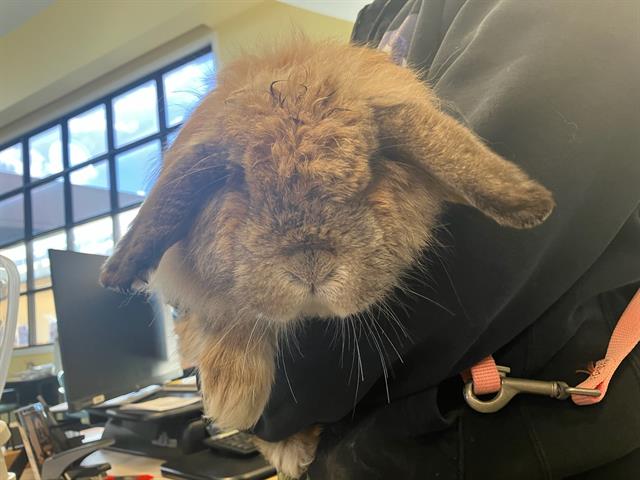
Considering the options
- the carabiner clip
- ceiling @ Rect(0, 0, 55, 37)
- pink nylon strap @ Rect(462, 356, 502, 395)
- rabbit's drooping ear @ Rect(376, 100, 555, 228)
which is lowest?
the carabiner clip

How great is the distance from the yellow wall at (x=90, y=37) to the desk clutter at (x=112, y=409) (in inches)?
127

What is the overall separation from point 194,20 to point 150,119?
1.60 meters

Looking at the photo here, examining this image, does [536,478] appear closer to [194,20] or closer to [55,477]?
[55,477]

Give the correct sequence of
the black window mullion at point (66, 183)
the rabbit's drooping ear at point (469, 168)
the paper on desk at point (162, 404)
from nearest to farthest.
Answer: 1. the rabbit's drooping ear at point (469, 168)
2. the paper on desk at point (162, 404)
3. the black window mullion at point (66, 183)

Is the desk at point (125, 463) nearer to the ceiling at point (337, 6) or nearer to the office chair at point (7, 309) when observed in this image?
the office chair at point (7, 309)

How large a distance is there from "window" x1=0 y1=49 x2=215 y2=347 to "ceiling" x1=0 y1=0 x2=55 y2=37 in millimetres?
1309

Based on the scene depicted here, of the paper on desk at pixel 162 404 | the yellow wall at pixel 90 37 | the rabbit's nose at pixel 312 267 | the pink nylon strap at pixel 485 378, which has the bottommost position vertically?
the paper on desk at pixel 162 404

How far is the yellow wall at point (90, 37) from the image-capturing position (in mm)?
5324

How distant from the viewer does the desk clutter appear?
155cm

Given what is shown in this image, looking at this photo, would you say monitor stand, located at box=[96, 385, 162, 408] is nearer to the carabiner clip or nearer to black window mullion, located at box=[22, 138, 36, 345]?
the carabiner clip

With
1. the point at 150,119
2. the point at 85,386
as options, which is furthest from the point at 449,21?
the point at 150,119

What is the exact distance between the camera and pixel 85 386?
175cm

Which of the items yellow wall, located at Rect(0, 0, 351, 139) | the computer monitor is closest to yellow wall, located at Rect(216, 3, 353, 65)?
yellow wall, located at Rect(0, 0, 351, 139)

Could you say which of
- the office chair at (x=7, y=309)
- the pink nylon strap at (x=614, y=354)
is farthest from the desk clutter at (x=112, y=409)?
the pink nylon strap at (x=614, y=354)
